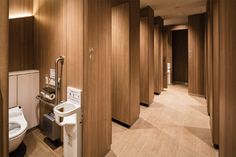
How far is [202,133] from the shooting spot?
2.94 m

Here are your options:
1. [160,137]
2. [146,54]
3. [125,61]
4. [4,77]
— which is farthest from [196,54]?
[4,77]

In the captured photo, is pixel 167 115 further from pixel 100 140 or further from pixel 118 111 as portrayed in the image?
pixel 100 140

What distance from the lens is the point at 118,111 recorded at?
333 centimetres

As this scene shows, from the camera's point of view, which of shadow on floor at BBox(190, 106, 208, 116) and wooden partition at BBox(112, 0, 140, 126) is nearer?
wooden partition at BBox(112, 0, 140, 126)

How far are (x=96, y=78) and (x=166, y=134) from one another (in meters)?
1.82

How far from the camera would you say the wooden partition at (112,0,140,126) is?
10.1 feet

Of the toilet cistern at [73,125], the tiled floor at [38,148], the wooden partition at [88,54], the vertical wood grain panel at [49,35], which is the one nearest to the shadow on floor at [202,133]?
the wooden partition at [88,54]

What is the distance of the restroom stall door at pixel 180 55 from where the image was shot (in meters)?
8.10

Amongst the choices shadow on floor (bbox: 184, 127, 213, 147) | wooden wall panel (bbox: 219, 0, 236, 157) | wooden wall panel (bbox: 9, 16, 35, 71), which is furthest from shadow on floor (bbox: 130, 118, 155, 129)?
wooden wall panel (bbox: 9, 16, 35, 71)

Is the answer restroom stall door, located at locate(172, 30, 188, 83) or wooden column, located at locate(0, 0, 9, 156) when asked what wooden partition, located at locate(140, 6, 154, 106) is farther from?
restroom stall door, located at locate(172, 30, 188, 83)

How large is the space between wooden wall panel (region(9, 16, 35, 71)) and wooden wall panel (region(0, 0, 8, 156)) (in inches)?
91.7

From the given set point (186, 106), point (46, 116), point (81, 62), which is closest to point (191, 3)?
point (186, 106)

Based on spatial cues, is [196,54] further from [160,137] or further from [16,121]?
[16,121]

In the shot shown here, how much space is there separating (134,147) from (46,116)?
1470 mm
